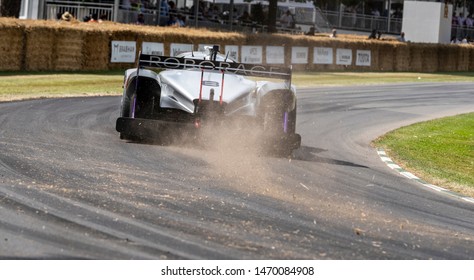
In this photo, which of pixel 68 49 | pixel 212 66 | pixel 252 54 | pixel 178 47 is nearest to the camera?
pixel 212 66

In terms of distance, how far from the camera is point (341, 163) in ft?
47.9

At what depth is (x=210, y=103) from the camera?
1431 centimetres

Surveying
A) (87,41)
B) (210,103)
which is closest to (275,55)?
(87,41)

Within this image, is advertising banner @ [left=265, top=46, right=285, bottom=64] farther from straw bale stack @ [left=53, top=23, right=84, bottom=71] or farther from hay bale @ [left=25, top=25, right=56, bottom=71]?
hay bale @ [left=25, top=25, right=56, bottom=71]

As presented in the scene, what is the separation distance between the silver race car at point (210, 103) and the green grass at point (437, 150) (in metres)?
2.28

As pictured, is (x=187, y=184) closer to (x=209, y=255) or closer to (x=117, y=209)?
(x=117, y=209)

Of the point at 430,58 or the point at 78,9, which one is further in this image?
the point at 430,58

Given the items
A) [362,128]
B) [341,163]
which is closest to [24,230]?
[341,163]

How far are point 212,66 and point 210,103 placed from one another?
68cm

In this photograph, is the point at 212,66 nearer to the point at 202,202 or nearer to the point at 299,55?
the point at 202,202

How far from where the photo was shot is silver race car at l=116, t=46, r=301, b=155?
14.3 metres

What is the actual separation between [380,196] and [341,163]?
2936 millimetres

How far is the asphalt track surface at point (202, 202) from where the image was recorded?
25.8 ft

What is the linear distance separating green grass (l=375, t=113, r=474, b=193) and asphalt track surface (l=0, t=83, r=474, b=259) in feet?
2.18
